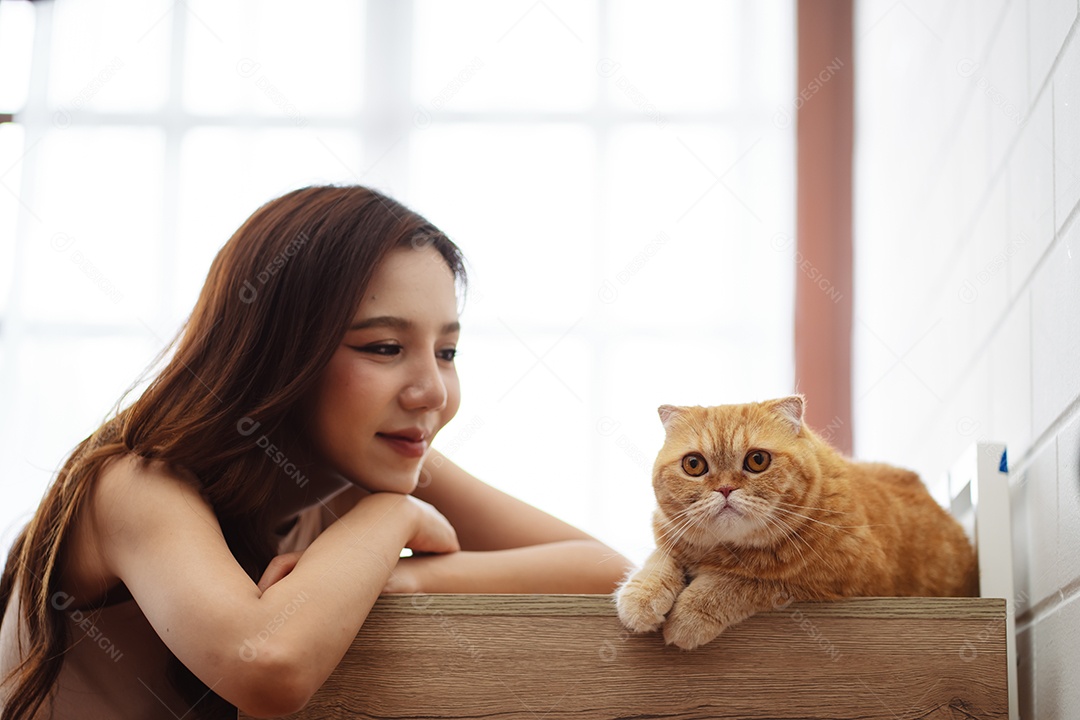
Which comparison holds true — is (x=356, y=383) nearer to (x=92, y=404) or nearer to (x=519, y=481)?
(x=519, y=481)

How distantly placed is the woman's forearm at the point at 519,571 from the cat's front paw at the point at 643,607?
0.27 meters

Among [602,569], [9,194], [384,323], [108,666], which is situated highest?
[9,194]

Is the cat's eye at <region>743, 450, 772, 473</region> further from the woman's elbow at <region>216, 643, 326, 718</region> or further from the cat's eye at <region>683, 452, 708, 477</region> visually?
the woman's elbow at <region>216, 643, 326, 718</region>

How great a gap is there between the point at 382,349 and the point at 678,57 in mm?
1648

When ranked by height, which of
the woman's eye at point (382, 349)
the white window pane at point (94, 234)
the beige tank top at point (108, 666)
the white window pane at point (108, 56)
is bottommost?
the beige tank top at point (108, 666)

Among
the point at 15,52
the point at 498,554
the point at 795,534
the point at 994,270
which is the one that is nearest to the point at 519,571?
the point at 498,554

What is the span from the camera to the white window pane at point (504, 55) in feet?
8.29

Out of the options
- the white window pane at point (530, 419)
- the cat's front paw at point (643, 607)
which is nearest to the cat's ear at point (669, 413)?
the cat's front paw at point (643, 607)

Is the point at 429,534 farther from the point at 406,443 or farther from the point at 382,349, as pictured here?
the point at 382,349

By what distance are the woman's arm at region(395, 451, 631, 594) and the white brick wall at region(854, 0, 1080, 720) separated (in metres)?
0.52

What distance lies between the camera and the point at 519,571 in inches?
47.6

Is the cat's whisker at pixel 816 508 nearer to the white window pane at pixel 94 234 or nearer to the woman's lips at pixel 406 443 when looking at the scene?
the woman's lips at pixel 406 443

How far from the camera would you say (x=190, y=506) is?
1.03 m

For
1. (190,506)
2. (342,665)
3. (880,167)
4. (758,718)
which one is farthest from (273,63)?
(758,718)
